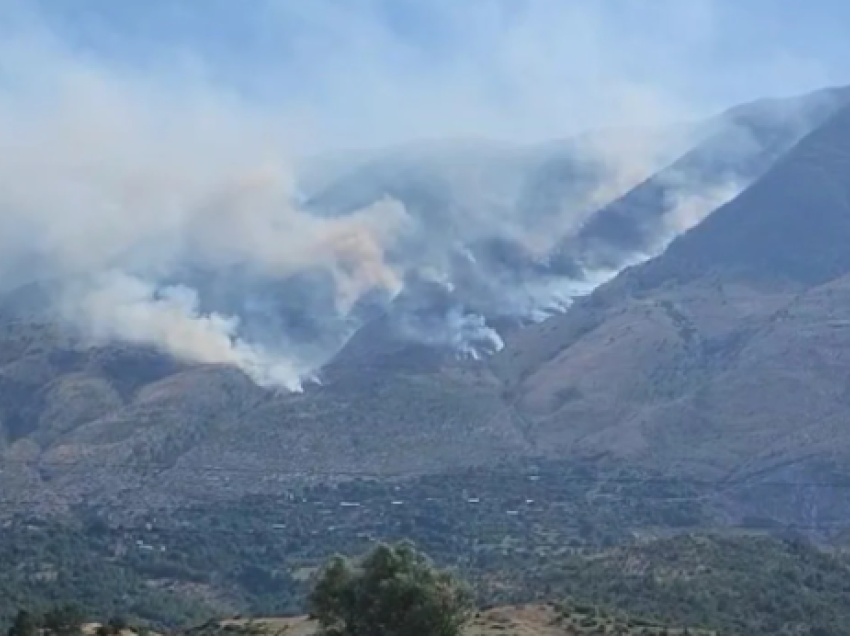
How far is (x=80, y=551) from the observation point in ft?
618

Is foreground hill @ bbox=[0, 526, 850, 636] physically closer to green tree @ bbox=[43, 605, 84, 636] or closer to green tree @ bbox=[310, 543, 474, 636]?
green tree @ bbox=[43, 605, 84, 636]

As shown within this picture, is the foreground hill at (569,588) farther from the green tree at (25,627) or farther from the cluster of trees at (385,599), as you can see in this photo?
the green tree at (25,627)

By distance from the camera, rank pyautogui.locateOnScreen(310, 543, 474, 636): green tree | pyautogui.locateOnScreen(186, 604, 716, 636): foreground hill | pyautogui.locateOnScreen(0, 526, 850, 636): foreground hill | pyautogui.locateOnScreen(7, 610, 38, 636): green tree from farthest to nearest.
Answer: pyautogui.locateOnScreen(0, 526, 850, 636): foreground hill < pyautogui.locateOnScreen(186, 604, 716, 636): foreground hill < pyautogui.locateOnScreen(7, 610, 38, 636): green tree < pyautogui.locateOnScreen(310, 543, 474, 636): green tree

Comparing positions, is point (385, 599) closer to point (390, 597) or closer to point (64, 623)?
point (390, 597)

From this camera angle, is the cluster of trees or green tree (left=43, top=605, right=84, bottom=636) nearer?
the cluster of trees

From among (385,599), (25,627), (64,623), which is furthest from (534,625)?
(25,627)

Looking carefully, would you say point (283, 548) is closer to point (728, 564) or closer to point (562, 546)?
point (562, 546)

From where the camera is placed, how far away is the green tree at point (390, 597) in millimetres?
76750

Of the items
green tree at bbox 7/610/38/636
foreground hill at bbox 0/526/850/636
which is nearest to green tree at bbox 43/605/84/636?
green tree at bbox 7/610/38/636

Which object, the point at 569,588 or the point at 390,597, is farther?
the point at 569,588

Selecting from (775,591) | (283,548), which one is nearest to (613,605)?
(775,591)

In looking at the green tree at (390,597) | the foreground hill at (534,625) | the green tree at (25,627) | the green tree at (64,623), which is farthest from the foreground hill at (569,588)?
the green tree at (25,627)

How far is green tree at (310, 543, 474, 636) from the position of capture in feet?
252

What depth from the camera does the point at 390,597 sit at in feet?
254
